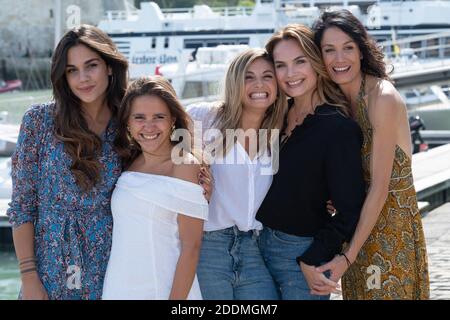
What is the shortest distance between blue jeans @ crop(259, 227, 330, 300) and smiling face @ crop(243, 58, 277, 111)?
51 cm

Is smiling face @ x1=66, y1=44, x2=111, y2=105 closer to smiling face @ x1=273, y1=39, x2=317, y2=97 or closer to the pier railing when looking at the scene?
smiling face @ x1=273, y1=39, x2=317, y2=97

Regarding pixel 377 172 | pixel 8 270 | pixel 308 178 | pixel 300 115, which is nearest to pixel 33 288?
pixel 308 178

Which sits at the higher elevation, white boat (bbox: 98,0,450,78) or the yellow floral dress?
the yellow floral dress

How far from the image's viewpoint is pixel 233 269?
3.24 meters

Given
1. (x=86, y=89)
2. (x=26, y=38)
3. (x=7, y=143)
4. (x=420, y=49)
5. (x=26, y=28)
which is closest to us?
(x=86, y=89)

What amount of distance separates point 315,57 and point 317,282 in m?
0.86

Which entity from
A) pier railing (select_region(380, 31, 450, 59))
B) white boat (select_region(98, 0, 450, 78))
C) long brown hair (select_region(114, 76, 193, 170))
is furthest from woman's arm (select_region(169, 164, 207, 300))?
white boat (select_region(98, 0, 450, 78))

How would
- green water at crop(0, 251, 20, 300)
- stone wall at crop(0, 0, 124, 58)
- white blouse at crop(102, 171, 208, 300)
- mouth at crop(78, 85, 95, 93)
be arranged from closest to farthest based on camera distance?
1. white blouse at crop(102, 171, 208, 300)
2. mouth at crop(78, 85, 95, 93)
3. green water at crop(0, 251, 20, 300)
4. stone wall at crop(0, 0, 124, 58)

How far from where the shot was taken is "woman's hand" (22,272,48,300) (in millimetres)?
3068

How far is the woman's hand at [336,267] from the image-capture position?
3.10m

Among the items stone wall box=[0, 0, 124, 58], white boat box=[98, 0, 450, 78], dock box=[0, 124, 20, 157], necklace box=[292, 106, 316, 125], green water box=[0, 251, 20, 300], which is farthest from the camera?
stone wall box=[0, 0, 124, 58]

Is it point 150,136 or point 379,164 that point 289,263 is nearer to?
point 379,164
